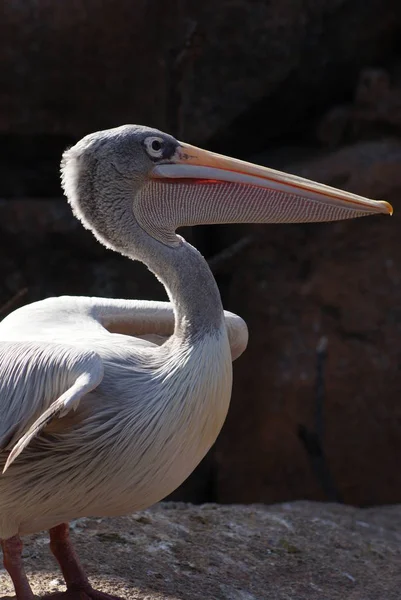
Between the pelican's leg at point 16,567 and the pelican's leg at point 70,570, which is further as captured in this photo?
the pelican's leg at point 70,570

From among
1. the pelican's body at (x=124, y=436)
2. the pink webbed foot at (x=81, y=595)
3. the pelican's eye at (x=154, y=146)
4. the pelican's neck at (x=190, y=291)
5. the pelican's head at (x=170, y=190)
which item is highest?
the pelican's eye at (x=154, y=146)

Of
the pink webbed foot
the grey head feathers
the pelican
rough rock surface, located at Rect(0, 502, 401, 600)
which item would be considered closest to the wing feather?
the pelican

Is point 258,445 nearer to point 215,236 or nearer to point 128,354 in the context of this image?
point 215,236

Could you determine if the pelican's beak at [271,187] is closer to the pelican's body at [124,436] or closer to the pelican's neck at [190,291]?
the pelican's neck at [190,291]

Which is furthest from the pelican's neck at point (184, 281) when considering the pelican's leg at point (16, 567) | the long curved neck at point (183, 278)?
the pelican's leg at point (16, 567)

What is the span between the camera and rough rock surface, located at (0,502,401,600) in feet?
11.0

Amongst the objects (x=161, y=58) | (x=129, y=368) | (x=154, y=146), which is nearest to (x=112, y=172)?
(x=154, y=146)

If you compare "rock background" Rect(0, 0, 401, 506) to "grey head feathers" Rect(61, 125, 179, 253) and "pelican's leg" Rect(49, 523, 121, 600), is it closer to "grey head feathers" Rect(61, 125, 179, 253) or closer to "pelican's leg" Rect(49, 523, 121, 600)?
"grey head feathers" Rect(61, 125, 179, 253)

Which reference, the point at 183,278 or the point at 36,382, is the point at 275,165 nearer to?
the point at 183,278

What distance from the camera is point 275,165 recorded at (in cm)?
611

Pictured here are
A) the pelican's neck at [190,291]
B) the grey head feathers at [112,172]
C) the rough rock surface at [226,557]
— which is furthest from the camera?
the rough rock surface at [226,557]

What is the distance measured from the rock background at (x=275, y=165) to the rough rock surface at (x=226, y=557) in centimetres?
171

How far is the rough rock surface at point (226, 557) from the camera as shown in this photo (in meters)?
3.34

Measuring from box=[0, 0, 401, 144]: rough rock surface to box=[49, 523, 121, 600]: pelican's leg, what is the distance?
2992 mm
